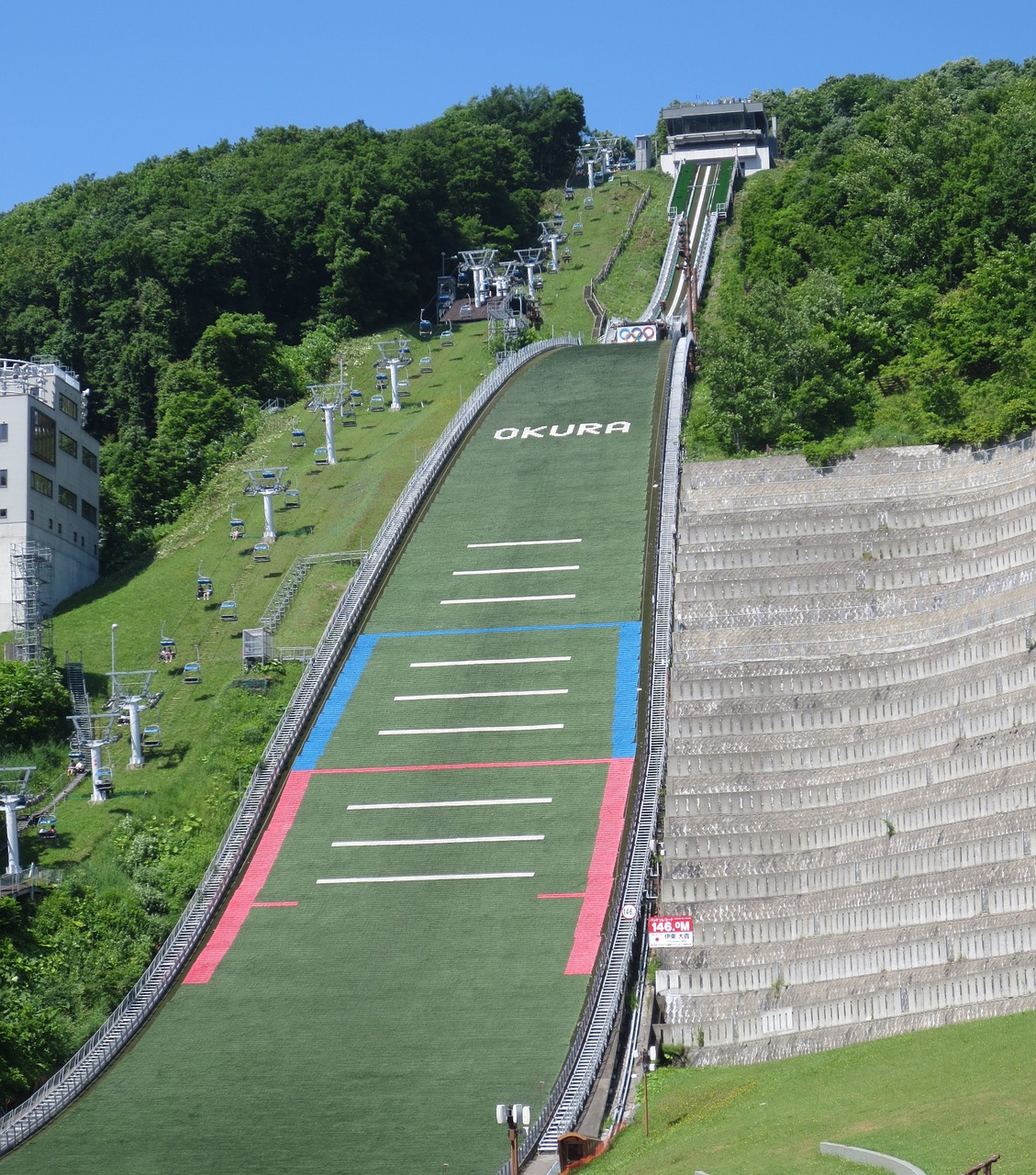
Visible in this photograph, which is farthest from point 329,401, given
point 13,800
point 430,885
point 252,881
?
point 430,885

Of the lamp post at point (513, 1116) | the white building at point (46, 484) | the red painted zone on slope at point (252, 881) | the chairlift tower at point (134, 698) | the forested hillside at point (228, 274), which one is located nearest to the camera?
the lamp post at point (513, 1116)

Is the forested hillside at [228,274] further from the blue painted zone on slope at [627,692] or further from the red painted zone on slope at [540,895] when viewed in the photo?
the red painted zone on slope at [540,895]

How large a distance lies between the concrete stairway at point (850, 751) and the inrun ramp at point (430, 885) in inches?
118

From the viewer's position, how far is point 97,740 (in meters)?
61.7

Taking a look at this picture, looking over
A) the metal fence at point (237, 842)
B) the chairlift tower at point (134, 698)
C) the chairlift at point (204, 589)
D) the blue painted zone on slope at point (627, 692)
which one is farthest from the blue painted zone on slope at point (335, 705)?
the chairlift at point (204, 589)

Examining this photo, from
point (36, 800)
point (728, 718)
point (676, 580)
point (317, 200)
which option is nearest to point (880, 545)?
point (676, 580)

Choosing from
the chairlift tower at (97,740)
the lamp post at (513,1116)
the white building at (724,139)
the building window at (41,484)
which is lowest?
the lamp post at (513,1116)

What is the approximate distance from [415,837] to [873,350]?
3688 cm

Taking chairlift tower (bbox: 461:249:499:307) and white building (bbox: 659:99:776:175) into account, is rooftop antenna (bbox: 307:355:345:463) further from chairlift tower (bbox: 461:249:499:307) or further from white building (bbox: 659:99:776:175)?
white building (bbox: 659:99:776:175)

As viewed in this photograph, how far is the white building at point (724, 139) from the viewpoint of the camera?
138 m

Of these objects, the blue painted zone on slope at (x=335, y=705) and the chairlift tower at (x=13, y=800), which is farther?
the blue painted zone on slope at (x=335, y=705)

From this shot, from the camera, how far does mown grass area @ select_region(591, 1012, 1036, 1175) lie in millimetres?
30656

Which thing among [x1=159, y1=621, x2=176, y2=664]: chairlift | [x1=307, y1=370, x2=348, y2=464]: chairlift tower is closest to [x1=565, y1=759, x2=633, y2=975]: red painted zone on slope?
[x1=159, y1=621, x2=176, y2=664]: chairlift

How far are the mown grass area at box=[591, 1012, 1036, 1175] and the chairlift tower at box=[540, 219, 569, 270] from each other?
87.2m
